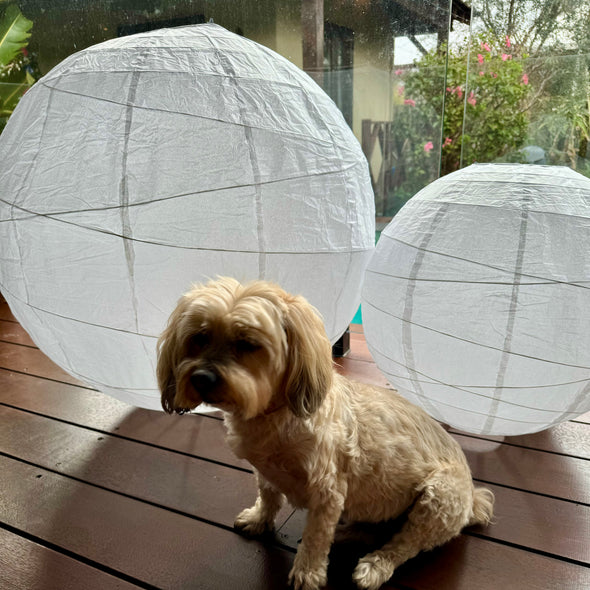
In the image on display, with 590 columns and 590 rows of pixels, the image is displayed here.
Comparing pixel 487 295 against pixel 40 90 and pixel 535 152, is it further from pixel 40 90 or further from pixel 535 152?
pixel 535 152

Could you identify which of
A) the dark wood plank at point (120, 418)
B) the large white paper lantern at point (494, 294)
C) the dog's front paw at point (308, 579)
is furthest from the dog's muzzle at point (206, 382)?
the dark wood plank at point (120, 418)

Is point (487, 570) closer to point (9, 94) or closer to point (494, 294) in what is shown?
point (494, 294)

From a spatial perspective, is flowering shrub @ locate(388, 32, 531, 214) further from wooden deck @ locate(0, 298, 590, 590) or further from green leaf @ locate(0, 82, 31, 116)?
green leaf @ locate(0, 82, 31, 116)

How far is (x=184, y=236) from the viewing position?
1.10 m

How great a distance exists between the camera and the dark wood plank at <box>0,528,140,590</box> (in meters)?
1.08

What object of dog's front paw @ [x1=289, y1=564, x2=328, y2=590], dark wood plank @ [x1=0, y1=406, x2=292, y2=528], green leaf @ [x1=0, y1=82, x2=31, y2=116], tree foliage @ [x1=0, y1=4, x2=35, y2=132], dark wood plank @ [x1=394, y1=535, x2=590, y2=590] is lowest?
dark wood plank @ [x1=0, y1=406, x2=292, y2=528]

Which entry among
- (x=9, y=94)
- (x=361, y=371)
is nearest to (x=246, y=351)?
(x=361, y=371)

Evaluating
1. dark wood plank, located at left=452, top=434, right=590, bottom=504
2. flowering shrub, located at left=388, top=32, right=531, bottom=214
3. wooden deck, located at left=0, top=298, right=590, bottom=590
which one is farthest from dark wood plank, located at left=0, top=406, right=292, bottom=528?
flowering shrub, located at left=388, top=32, right=531, bottom=214

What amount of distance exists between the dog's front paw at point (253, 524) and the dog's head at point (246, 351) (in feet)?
1.21

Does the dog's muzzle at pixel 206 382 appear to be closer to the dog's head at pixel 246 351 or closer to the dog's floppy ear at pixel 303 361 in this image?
the dog's head at pixel 246 351

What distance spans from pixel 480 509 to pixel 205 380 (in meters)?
0.74

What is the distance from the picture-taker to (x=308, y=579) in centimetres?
103

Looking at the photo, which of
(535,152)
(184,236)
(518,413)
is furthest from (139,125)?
(535,152)

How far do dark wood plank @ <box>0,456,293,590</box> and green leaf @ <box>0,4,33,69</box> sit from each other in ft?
9.00
